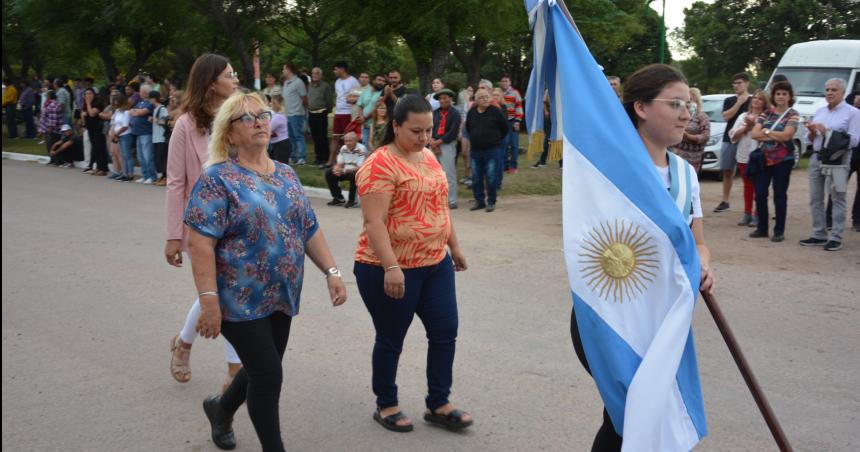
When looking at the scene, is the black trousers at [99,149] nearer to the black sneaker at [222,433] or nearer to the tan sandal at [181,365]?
the tan sandal at [181,365]

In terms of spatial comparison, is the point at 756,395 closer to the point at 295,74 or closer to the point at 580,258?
the point at 580,258

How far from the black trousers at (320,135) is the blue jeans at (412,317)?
1369 centimetres

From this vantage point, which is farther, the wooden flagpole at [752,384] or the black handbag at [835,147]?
the black handbag at [835,147]

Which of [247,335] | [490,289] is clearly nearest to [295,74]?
[490,289]

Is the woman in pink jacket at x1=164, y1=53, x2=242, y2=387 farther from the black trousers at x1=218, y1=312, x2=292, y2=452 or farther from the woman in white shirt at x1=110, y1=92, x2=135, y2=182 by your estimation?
the woman in white shirt at x1=110, y1=92, x2=135, y2=182

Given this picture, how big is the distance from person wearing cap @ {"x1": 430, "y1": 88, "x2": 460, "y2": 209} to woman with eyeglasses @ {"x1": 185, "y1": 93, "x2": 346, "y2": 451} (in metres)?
8.82

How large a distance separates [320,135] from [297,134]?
0.49 metres

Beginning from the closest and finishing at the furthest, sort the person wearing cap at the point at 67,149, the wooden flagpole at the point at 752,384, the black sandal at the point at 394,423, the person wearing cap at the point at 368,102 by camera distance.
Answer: the wooden flagpole at the point at 752,384 → the black sandal at the point at 394,423 → the person wearing cap at the point at 368,102 → the person wearing cap at the point at 67,149

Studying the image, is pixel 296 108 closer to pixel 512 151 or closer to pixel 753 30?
pixel 512 151

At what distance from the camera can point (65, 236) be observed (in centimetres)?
1021

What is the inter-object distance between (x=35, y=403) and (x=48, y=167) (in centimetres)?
1653

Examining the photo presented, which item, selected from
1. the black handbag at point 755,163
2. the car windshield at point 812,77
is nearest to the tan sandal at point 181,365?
the black handbag at point 755,163

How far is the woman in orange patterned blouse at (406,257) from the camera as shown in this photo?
421 centimetres

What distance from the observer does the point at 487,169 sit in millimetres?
12281
